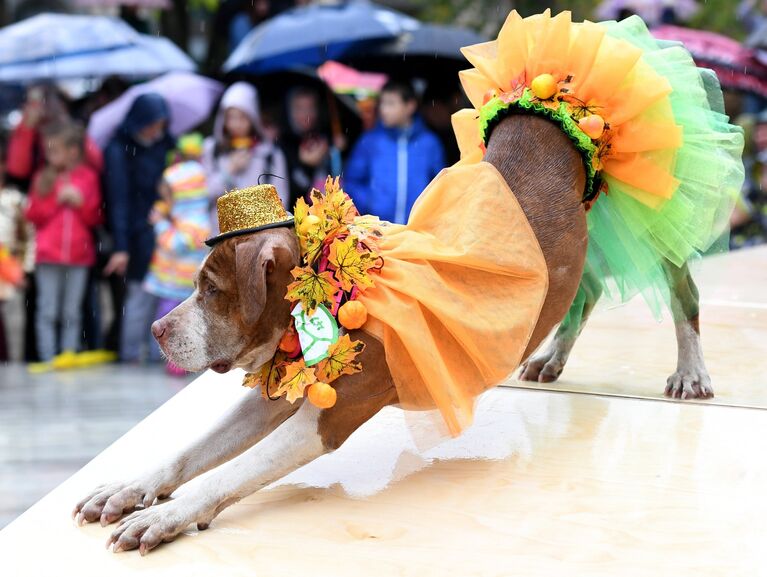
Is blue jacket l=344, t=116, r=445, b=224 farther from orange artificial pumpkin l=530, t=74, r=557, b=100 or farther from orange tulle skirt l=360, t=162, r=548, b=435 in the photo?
orange tulle skirt l=360, t=162, r=548, b=435

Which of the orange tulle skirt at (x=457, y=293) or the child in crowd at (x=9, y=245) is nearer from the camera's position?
the orange tulle skirt at (x=457, y=293)

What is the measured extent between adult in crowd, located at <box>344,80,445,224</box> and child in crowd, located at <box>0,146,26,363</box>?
233cm

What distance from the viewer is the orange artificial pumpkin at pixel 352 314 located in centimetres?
246

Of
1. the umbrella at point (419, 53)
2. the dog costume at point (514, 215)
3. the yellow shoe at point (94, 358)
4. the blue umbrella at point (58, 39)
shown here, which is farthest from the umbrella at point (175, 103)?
the dog costume at point (514, 215)

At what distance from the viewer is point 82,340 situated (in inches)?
294

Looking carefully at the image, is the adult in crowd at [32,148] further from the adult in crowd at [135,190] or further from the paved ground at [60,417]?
the paved ground at [60,417]

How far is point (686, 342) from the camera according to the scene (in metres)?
3.32

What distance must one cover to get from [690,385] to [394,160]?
11.5ft

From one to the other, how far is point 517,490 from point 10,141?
609 cm

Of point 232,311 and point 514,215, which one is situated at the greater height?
point 514,215

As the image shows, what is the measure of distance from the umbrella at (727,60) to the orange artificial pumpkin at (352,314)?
6.22 m

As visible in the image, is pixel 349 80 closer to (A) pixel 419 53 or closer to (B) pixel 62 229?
(A) pixel 419 53

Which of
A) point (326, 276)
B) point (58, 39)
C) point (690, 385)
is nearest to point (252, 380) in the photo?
point (326, 276)

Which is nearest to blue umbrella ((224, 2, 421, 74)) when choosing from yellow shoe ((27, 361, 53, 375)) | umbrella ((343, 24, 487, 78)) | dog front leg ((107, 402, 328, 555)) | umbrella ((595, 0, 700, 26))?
umbrella ((343, 24, 487, 78))
